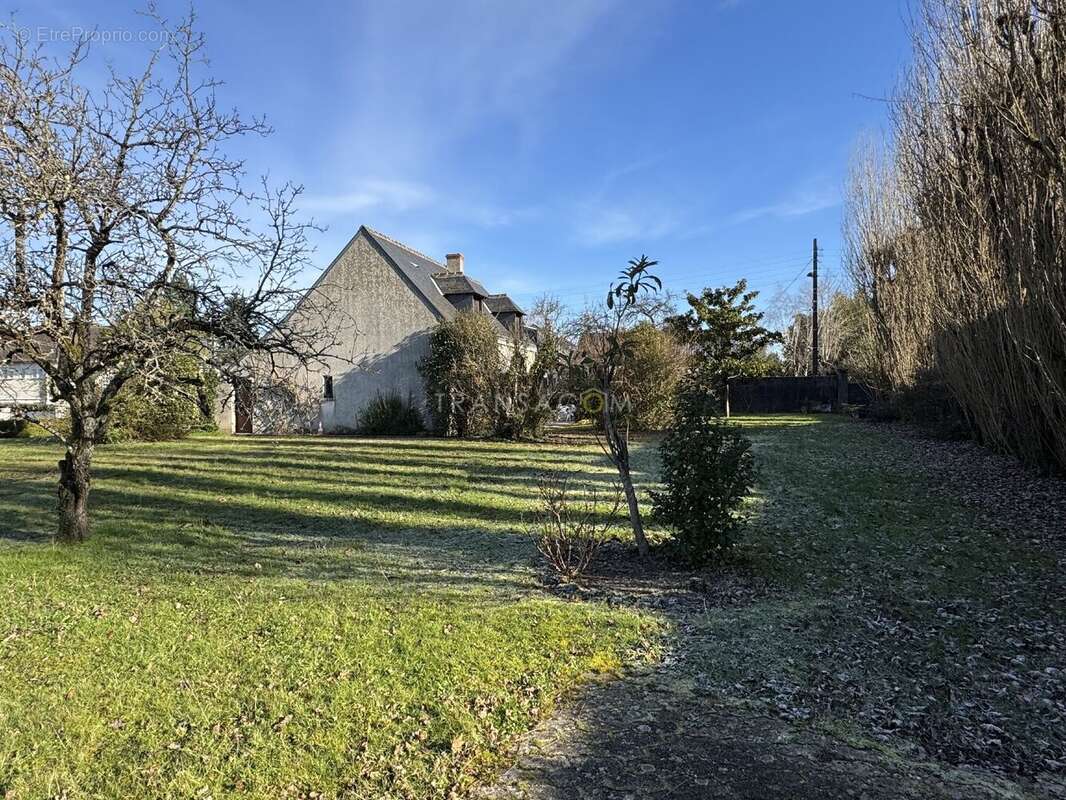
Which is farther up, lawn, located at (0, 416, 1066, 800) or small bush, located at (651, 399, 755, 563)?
small bush, located at (651, 399, 755, 563)

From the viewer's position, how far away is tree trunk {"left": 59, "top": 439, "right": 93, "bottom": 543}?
19.2 ft

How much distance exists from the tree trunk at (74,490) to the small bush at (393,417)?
1233 cm

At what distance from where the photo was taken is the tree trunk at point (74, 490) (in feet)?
19.2

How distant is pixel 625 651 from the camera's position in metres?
3.77

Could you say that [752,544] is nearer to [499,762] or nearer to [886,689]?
[886,689]

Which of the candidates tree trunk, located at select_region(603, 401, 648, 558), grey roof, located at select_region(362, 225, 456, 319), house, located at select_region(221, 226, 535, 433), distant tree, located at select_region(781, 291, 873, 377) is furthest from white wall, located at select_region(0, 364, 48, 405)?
distant tree, located at select_region(781, 291, 873, 377)

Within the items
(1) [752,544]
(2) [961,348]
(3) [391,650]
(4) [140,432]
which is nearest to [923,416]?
(2) [961,348]

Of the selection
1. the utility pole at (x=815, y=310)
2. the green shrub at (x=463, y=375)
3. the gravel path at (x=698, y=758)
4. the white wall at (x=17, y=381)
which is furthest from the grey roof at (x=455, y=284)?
the gravel path at (x=698, y=758)

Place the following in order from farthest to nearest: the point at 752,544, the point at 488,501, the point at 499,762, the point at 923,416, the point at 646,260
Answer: the point at 923,416
the point at 488,501
the point at 752,544
the point at 646,260
the point at 499,762

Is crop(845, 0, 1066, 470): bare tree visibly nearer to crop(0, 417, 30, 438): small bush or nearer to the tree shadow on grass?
the tree shadow on grass

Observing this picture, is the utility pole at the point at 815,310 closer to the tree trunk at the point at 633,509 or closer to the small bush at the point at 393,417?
the small bush at the point at 393,417

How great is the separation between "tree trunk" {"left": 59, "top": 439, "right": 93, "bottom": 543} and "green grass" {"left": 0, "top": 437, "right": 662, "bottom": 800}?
197 millimetres

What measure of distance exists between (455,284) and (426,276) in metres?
Answer: 1.10

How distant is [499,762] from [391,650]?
1291 mm
